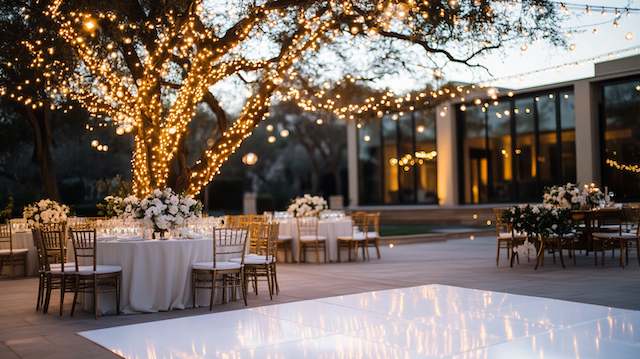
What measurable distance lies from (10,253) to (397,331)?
7.95 meters

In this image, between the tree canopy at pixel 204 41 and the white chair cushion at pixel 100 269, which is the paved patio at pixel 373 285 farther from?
the tree canopy at pixel 204 41

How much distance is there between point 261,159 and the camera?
36.7 m

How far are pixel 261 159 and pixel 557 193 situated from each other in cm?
2588

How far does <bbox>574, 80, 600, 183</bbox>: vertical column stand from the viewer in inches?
822

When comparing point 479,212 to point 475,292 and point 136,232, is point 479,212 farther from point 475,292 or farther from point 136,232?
point 136,232

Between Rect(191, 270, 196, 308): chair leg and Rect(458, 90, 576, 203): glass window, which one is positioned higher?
Rect(458, 90, 576, 203): glass window

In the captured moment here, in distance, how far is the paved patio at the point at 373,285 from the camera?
634cm

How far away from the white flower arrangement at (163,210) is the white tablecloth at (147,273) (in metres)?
0.32

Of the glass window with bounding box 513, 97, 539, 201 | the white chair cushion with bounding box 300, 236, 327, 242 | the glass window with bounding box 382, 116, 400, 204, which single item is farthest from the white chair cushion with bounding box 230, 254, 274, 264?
the glass window with bounding box 382, 116, 400, 204

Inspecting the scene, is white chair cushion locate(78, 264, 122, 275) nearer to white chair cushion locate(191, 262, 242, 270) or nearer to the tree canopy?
white chair cushion locate(191, 262, 242, 270)

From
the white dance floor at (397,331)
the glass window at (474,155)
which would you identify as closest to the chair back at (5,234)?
the white dance floor at (397,331)

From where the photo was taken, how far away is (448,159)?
25328mm

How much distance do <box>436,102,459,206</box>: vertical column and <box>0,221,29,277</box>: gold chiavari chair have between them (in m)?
16.5

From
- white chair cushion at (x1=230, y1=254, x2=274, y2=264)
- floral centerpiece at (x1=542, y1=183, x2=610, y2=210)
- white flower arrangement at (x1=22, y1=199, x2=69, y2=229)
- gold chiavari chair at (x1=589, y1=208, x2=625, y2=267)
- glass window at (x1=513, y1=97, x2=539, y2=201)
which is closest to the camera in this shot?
white chair cushion at (x1=230, y1=254, x2=274, y2=264)
